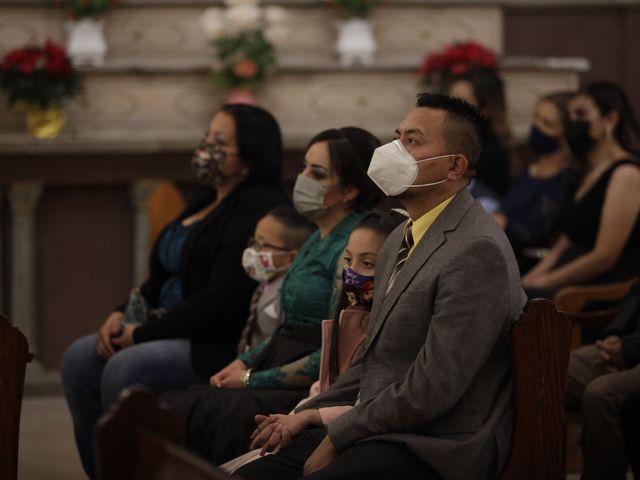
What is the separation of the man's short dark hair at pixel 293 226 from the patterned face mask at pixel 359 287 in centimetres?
74

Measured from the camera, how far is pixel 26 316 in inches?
259

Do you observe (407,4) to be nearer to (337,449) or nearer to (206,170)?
(206,170)

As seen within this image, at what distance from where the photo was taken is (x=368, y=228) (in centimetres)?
343

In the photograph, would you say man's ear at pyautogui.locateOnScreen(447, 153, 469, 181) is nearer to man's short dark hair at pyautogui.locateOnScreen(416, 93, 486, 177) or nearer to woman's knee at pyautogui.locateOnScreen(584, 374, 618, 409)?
man's short dark hair at pyautogui.locateOnScreen(416, 93, 486, 177)

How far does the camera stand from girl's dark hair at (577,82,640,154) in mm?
5195

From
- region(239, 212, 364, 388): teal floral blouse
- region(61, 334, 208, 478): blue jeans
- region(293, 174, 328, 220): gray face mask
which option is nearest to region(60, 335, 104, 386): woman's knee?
region(61, 334, 208, 478): blue jeans

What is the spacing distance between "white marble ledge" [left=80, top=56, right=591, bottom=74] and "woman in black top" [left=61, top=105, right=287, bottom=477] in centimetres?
223

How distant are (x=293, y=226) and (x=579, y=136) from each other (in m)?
1.69

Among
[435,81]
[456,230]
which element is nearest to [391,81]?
[435,81]

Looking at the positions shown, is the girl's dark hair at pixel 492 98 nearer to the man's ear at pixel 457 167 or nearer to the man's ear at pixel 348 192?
the man's ear at pixel 348 192

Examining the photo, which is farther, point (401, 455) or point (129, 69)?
point (129, 69)

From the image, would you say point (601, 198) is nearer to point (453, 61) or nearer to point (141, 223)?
point (453, 61)

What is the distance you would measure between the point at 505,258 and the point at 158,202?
10.8 ft

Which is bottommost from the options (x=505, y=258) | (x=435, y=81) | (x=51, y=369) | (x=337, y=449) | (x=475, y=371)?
(x=51, y=369)
